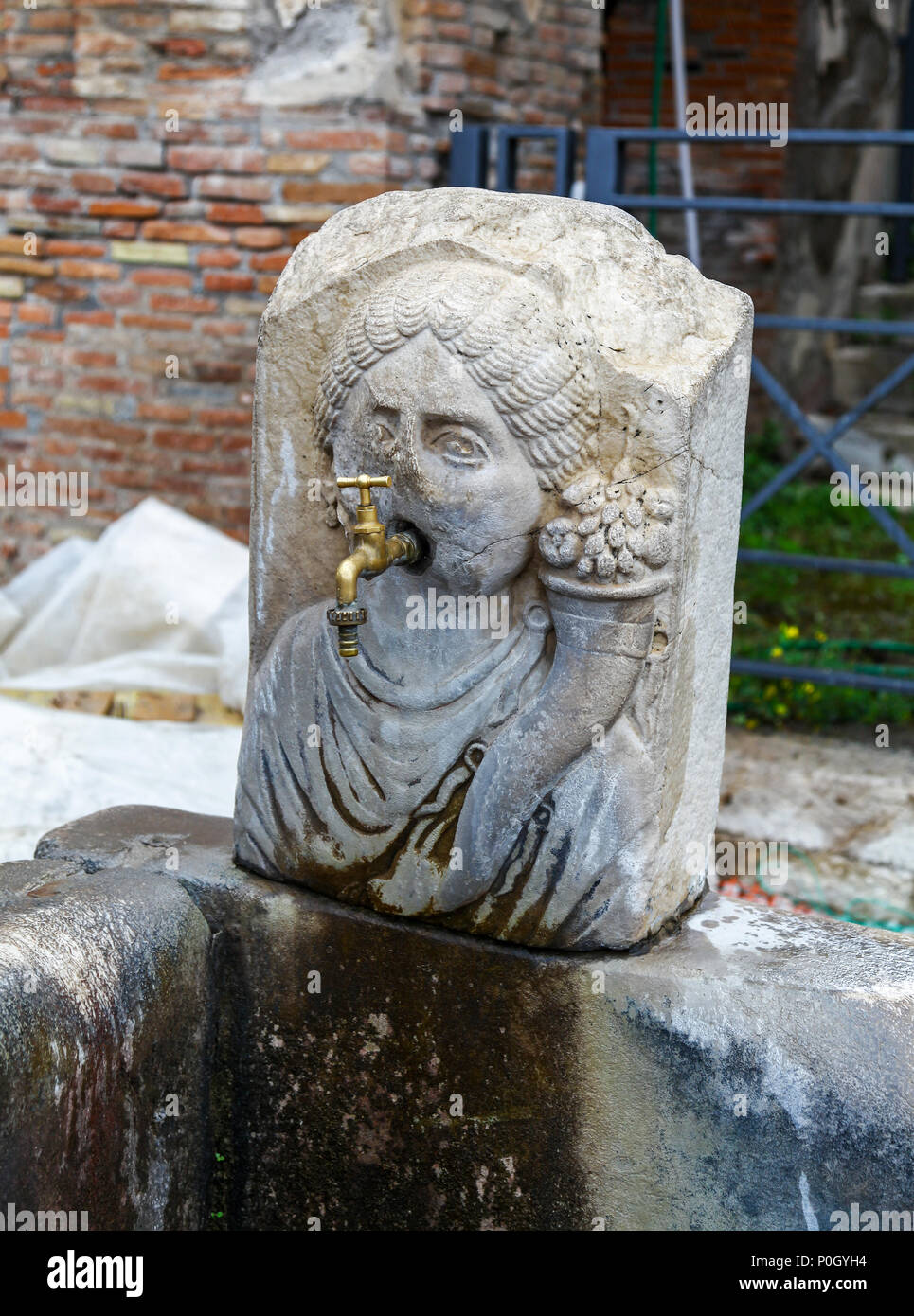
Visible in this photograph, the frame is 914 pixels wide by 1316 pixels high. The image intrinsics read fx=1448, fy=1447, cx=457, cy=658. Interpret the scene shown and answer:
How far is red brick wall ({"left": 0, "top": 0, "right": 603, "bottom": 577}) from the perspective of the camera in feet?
15.3

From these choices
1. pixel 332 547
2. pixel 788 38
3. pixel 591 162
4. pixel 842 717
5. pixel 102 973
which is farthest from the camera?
pixel 788 38

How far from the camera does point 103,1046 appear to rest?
6.13 ft

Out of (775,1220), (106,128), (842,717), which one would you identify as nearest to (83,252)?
(106,128)

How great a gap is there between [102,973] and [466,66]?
3.79 m

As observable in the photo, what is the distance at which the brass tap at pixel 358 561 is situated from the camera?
1823 millimetres

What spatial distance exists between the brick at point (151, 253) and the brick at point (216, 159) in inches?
10.0

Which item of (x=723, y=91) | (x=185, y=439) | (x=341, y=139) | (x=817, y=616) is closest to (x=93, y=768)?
(x=185, y=439)

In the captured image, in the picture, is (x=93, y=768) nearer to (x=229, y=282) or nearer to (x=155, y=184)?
(x=229, y=282)

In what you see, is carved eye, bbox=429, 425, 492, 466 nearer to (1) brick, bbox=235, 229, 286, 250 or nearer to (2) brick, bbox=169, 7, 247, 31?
(1) brick, bbox=235, 229, 286, 250

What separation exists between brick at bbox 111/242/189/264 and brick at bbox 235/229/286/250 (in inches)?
8.3

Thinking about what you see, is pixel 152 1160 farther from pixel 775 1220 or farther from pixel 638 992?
pixel 775 1220

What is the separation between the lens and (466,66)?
15.8 ft

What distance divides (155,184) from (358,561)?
3419mm
